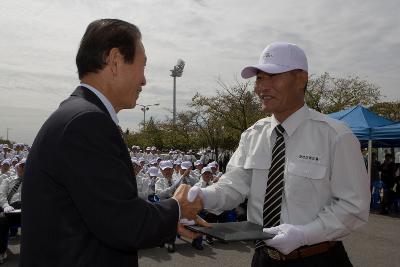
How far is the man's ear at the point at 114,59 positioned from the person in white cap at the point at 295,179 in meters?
0.75

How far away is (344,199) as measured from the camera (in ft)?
7.36

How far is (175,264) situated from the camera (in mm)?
6953

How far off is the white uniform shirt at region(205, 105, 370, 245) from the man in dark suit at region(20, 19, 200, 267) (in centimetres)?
101

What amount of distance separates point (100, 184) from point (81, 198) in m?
0.09

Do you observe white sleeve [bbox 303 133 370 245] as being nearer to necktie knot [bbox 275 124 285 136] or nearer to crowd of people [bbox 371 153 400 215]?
necktie knot [bbox 275 124 285 136]

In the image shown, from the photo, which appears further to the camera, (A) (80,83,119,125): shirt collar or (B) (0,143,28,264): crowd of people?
(B) (0,143,28,264): crowd of people

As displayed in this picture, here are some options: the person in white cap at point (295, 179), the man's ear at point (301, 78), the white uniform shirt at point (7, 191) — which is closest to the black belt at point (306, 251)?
the person in white cap at point (295, 179)

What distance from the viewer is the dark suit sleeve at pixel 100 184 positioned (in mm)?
1466

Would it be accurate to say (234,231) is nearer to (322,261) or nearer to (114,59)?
(322,261)

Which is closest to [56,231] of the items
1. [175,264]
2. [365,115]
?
[175,264]

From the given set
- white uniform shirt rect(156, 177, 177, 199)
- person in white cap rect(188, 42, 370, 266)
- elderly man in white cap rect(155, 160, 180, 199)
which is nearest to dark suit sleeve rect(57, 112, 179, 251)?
person in white cap rect(188, 42, 370, 266)

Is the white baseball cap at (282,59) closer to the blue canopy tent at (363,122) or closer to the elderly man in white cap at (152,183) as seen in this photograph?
the elderly man in white cap at (152,183)

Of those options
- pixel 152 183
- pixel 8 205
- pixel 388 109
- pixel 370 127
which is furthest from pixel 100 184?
pixel 388 109

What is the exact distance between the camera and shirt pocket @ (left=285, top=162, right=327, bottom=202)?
2354mm
